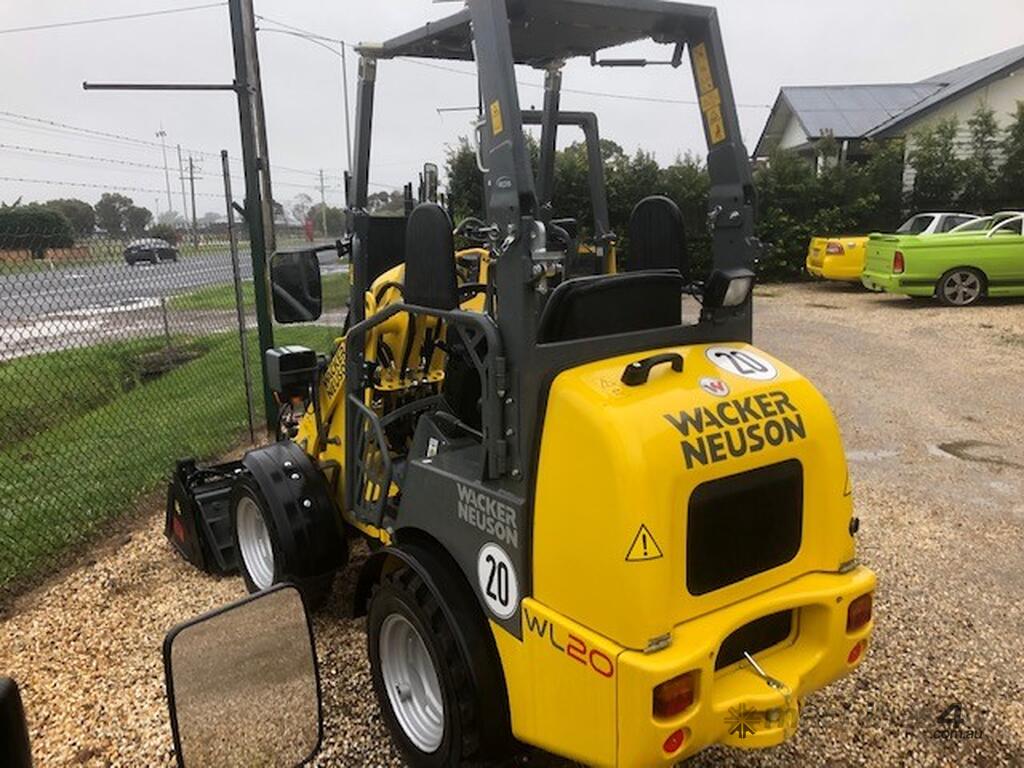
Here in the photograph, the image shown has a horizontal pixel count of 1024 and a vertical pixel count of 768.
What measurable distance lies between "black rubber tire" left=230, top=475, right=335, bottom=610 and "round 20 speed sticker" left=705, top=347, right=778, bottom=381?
2.04 m

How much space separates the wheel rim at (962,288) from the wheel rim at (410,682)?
1425 centimetres

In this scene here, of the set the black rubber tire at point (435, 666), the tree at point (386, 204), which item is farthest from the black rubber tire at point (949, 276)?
the black rubber tire at point (435, 666)

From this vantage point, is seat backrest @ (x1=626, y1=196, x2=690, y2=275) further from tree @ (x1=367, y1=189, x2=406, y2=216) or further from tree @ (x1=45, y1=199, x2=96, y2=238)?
tree @ (x1=45, y1=199, x2=96, y2=238)

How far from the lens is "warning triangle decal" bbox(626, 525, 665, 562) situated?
2.12m

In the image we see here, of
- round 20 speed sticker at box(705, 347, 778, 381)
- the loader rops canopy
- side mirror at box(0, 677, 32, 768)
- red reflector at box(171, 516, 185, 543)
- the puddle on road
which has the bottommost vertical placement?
the puddle on road

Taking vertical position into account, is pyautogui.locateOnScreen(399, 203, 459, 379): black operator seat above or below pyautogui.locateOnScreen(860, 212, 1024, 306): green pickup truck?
above

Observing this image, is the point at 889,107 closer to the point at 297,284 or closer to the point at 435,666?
the point at 297,284

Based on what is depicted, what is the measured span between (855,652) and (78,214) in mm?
11785

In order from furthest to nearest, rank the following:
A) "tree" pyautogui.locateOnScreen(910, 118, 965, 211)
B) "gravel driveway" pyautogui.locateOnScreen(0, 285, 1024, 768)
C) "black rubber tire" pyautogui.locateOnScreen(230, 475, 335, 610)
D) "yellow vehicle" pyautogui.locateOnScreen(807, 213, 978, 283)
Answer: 1. "tree" pyautogui.locateOnScreen(910, 118, 965, 211)
2. "yellow vehicle" pyautogui.locateOnScreen(807, 213, 978, 283)
3. "black rubber tire" pyautogui.locateOnScreen(230, 475, 335, 610)
4. "gravel driveway" pyautogui.locateOnScreen(0, 285, 1024, 768)

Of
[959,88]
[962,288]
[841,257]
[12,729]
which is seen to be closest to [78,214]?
[12,729]

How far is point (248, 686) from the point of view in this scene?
256 centimetres

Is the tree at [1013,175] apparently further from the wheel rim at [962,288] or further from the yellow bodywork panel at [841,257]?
the wheel rim at [962,288]

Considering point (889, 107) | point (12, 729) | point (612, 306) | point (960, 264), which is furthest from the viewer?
point (889, 107)

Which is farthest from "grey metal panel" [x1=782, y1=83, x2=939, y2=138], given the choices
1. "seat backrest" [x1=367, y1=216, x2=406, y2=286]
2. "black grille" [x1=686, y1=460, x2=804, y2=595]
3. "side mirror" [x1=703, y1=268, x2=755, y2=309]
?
"black grille" [x1=686, y1=460, x2=804, y2=595]
